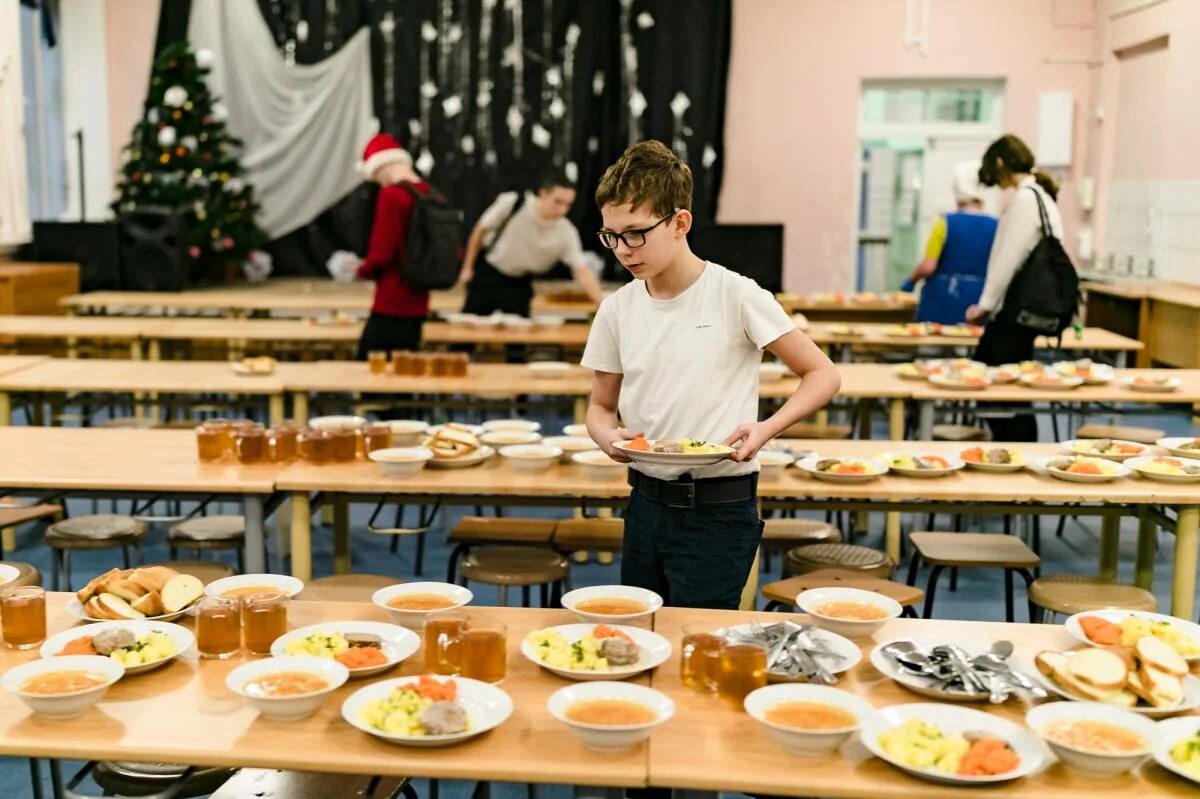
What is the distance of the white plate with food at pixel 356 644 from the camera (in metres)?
2.20

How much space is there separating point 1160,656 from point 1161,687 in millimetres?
78

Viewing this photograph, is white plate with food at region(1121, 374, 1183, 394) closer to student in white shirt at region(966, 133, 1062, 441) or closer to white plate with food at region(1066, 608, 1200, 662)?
student in white shirt at region(966, 133, 1062, 441)

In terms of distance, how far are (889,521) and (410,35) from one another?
7630 mm

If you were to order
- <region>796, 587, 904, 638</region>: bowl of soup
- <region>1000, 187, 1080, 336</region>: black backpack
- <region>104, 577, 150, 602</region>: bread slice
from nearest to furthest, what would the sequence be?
<region>796, 587, 904, 638</region>: bowl of soup < <region>104, 577, 150, 602</region>: bread slice < <region>1000, 187, 1080, 336</region>: black backpack

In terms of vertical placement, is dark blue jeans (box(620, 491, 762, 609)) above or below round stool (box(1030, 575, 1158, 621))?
above

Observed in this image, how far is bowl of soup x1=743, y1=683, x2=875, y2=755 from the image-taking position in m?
1.88

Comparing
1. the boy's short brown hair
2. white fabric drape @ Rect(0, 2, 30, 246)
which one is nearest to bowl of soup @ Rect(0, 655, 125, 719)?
the boy's short brown hair

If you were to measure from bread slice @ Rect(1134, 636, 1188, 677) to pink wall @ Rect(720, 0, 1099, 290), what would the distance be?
9805 millimetres

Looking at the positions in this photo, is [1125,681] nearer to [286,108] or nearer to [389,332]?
[389,332]

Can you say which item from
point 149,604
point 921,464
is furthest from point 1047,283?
point 149,604

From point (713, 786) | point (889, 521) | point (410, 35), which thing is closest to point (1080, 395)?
point (889, 521)

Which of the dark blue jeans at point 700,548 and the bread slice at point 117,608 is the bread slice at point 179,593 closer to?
the bread slice at point 117,608

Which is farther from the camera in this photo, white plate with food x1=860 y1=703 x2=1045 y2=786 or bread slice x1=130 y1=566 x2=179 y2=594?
bread slice x1=130 y1=566 x2=179 y2=594

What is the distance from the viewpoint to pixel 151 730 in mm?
1979
